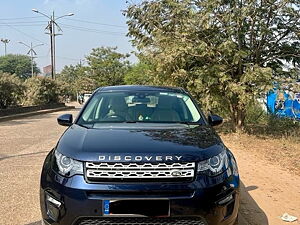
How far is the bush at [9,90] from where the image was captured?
19.1 metres

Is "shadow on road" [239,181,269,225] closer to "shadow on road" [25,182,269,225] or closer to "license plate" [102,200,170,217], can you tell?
"shadow on road" [25,182,269,225]

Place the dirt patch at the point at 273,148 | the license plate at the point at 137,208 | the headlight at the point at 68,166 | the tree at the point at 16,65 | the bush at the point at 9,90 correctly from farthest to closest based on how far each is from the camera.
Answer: the tree at the point at 16,65 < the bush at the point at 9,90 < the dirt patch at the point at 273,148 < the headlight at the point at 68,166 < the license plate at the point at 137,208

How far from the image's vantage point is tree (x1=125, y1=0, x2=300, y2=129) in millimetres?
10281

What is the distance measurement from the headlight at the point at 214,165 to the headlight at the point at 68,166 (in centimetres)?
99

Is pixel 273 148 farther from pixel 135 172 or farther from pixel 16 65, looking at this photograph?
pixel 16 65

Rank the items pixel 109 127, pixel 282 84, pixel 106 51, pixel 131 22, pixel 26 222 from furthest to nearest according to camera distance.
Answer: pixel 106 51
pixel 131 22
pixel 282 84
pixel 26 222
pixel 109 127

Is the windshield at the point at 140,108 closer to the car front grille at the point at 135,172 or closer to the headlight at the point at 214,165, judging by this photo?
the headlight at the point at 214,165

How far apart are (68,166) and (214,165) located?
1.23 metres

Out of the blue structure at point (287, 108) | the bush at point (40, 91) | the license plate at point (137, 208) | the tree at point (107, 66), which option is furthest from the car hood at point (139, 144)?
the tree at point (107, 66)

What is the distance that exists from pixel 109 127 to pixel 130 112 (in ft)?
2.30

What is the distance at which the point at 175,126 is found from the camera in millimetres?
3965

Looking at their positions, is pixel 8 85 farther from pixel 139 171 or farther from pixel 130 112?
pixel 139 171

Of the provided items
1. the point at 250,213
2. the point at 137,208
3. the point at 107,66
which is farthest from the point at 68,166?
the point at 107,66

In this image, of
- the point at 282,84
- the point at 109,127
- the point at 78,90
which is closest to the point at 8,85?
the point at 282,84
